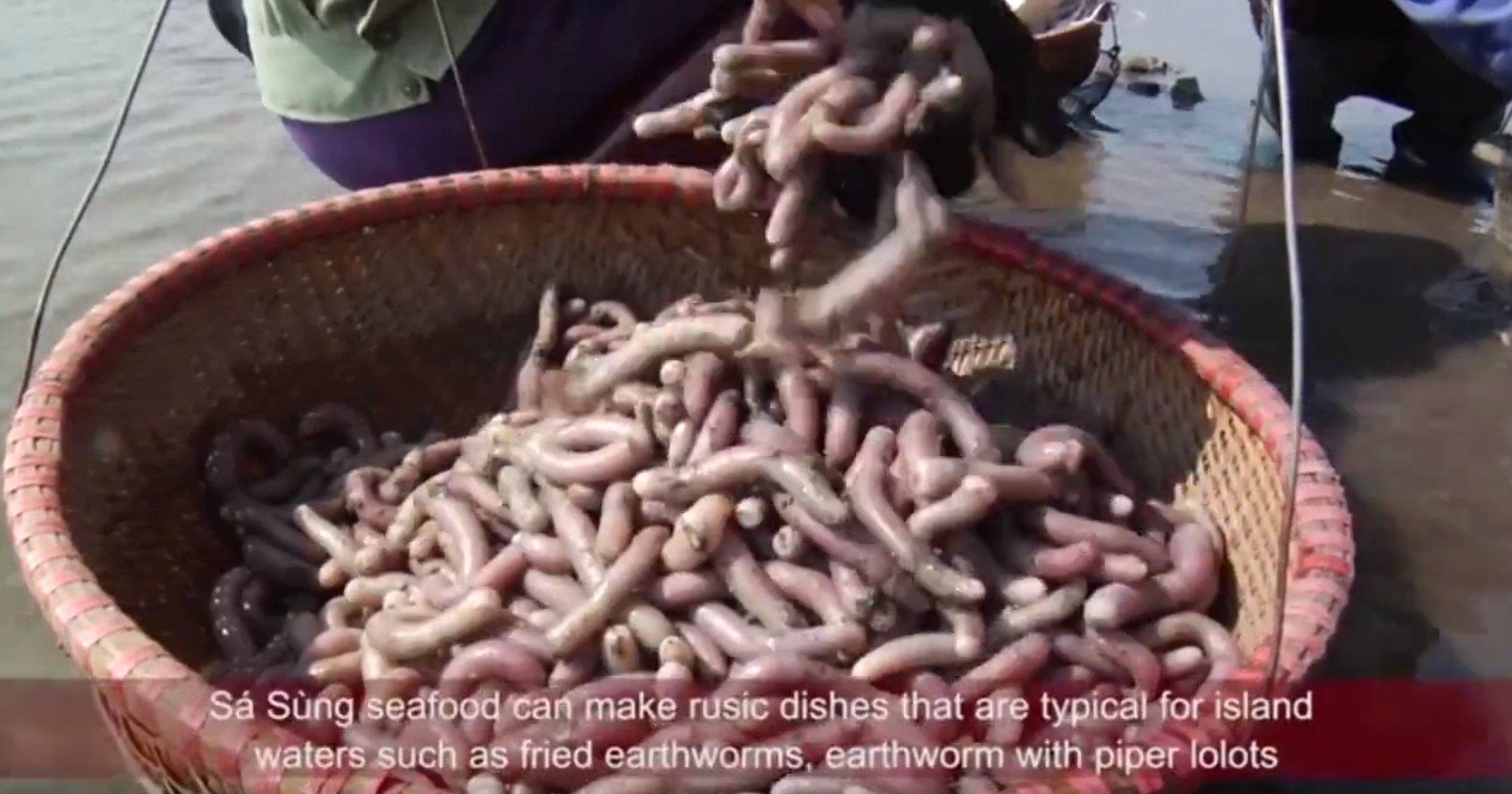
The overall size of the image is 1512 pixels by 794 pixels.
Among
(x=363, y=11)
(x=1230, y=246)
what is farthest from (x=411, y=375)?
(x=1230, y=246)

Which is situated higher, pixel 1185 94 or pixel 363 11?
pixel 363 11

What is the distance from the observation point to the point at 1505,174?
4758mm

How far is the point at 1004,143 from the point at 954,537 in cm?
96

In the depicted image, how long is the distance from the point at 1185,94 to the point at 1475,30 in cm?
232

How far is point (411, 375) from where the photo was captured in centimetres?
329

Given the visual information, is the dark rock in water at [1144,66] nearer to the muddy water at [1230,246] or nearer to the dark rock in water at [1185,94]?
the muddy water at [1230,246]

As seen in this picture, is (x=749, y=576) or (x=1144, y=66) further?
(x=1144, y=66)

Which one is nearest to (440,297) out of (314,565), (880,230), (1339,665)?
(314,565)

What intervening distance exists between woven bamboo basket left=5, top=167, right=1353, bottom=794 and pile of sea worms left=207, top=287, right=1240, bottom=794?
177 mm

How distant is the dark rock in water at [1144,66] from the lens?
6.66 m

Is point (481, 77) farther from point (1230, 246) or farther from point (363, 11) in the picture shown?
point (1230, 246)

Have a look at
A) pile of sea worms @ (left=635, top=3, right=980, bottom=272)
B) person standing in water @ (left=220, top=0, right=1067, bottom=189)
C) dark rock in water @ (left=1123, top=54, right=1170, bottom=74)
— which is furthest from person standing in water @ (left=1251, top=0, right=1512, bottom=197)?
pile of sea worms @ (left=635, top=3, right=980, bottom=272)

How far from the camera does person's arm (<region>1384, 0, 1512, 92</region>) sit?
383 cm

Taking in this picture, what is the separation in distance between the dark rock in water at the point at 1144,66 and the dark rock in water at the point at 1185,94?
407 mm
